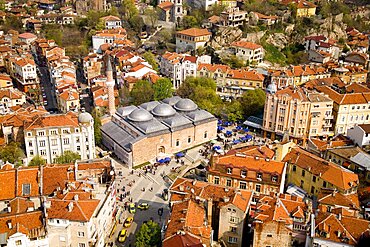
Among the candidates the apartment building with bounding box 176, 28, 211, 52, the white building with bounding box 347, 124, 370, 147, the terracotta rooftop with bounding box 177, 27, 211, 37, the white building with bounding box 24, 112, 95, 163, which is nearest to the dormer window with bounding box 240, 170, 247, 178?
the white building with bounding box 347, 124, 370, 147

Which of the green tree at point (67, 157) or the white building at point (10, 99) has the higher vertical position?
the white building at point (10, 99)

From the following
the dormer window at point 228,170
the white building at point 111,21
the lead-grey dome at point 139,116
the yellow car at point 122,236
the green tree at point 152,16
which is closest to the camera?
the yellow car at point 122,236

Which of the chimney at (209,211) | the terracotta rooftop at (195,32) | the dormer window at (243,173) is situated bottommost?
the dormer window at (243,173)

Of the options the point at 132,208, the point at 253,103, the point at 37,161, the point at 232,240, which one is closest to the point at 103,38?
the point at 253,103

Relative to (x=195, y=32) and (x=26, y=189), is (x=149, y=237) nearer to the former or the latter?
(x=26, y=189)

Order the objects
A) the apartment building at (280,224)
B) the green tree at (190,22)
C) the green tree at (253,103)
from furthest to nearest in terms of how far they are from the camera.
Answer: the green tree at (190,22)
the green tree at (253,103)
the apartment building at (280,224)

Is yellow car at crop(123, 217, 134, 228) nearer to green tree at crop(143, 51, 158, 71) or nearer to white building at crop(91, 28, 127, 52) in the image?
green tree at crop(143, 51, 158, 71)

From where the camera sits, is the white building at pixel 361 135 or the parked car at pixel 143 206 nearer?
the parked car at pixel 143 206

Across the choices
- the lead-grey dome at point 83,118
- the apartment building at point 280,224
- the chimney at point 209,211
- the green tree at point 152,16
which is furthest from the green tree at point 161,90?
the green tree at point 152,16

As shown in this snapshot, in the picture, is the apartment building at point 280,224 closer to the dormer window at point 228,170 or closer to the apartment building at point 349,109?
the dormer window at point 228,170
